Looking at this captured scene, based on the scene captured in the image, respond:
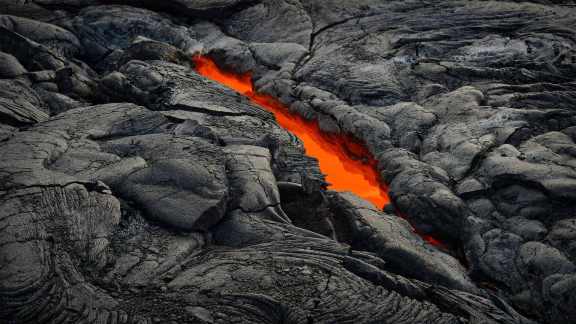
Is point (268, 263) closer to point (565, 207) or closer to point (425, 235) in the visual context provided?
point (425, 235)

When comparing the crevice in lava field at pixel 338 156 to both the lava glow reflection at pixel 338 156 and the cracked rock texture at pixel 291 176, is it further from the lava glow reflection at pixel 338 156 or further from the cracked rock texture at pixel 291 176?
the cracked rock texture at pixel 291 176

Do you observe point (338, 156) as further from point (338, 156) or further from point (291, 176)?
point (291, 176)

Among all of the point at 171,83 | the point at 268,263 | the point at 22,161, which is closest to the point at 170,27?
the point at 171,83

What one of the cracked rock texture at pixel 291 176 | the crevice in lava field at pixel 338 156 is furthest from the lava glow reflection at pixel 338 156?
the cracked rock texture at pixel 291 176

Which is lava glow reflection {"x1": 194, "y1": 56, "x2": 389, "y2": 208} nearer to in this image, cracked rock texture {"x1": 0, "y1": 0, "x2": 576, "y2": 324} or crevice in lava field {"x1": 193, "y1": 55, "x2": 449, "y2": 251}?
crevice in lava field {"x1": 193, "y1": 55, "x2": 449, "y2": 251}

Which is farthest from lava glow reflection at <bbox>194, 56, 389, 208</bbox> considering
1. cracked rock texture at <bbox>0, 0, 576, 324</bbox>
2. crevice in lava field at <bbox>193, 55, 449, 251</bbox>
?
cracked rock texture at <bbox>0, 0, 576, 324</bbox>

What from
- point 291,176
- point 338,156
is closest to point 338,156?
point 338,156

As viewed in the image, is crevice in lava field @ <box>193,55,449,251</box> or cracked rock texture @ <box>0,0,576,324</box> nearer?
cracked rock texture @ <box>0,0,576,324</box>
